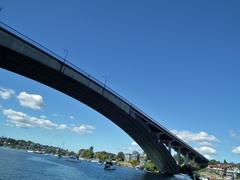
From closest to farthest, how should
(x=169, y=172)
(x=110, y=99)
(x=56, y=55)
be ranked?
(x=56, y=55) → (x=110, y=99) → (x=169, y=172)

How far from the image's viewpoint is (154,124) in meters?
73.3

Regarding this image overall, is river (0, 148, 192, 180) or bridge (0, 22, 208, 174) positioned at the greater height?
bridge (0, 22, 208, 174)

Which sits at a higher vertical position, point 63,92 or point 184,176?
point 63,92

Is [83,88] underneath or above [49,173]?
above

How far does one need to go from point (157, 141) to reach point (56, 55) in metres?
42.3

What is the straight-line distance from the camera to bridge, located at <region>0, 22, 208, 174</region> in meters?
37.4

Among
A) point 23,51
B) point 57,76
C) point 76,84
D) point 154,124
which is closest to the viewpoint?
A: point 23,51

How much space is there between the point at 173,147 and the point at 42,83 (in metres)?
60.4

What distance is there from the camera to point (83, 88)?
1988 inches

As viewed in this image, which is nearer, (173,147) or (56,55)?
(56,55)

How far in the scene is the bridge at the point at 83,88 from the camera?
37375 mm

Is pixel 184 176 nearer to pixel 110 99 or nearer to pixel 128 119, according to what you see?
pixel 128 119

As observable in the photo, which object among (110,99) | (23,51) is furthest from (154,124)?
(23,51)

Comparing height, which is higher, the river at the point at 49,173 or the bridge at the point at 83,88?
the bridge at the point at 83,88
